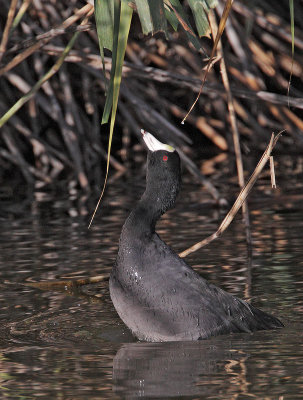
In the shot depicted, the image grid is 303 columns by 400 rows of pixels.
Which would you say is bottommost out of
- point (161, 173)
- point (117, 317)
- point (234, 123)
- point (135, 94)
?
point (135, 94)

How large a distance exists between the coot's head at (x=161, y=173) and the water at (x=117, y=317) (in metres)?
0.61

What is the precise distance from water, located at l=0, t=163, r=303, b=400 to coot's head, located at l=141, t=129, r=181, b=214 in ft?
1.99

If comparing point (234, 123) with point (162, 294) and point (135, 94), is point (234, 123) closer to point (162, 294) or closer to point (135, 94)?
point (162, 294)

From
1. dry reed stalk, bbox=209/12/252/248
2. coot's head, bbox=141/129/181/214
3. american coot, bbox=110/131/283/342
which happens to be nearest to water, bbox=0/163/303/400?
american coot, bbox=110/131/283/342

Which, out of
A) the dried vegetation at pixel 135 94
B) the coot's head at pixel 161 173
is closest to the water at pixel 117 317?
the coot's head at pixel 161 173

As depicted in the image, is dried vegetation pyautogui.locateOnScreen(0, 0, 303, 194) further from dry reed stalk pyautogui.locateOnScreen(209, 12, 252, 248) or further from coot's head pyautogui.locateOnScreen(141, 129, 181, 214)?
coot's head pyautogui.locateOnScreen(141, 129, 181, 214)

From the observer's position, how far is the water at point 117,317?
3326 mm

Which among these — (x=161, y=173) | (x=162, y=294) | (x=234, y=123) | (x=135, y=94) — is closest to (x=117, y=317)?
(x=162, y=294)

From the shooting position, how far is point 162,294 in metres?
4.03

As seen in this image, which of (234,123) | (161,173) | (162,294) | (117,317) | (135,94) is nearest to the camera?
(162,294)

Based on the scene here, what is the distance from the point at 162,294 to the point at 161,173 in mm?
599

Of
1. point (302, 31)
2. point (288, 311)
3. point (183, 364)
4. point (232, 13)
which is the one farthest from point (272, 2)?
point (183, 364)

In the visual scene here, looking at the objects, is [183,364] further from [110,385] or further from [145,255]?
[145,255]

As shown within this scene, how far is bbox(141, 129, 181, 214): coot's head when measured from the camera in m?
4.30
